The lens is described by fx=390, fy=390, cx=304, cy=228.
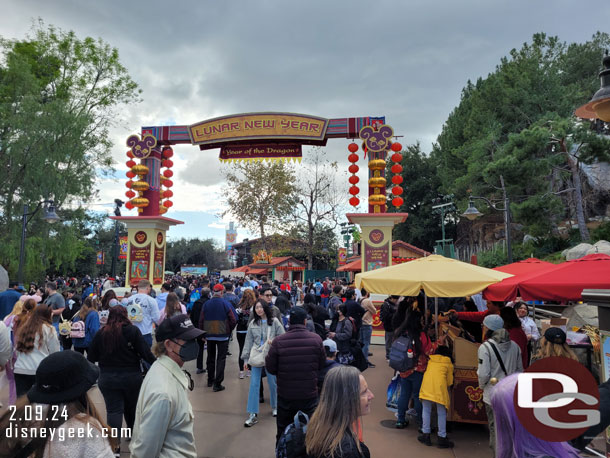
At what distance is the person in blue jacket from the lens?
22.4ft

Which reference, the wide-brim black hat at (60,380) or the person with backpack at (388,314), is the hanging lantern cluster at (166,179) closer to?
the person with backpack at (388,314)

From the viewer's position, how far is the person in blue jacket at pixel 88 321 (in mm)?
6832

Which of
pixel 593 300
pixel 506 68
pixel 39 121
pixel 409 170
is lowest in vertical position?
pixel 593 300

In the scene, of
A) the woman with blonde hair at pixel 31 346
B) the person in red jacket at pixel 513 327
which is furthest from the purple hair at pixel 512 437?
the woman with blonde hair at pixel 31 346

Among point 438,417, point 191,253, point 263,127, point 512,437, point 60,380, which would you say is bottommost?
point 438,417

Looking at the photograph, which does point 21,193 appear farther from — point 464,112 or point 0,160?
point 464,112

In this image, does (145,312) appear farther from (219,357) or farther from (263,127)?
(263,127)

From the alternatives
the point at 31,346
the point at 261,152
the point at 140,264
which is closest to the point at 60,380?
the point at 31,346

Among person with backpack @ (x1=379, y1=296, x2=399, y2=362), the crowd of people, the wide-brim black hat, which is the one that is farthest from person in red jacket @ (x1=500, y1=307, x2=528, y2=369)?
the wide-brim black hat

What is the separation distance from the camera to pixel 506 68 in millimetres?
27641

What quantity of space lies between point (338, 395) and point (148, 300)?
560 cm

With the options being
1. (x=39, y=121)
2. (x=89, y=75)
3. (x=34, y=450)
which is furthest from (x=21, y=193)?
(x=34, y=450)

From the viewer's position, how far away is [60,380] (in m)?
2.03

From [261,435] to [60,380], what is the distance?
153 inches
